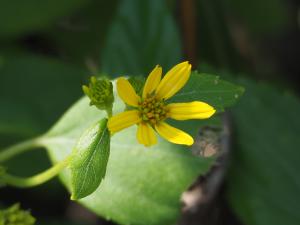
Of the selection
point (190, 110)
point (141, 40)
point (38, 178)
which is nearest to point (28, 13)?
point (141, 40)

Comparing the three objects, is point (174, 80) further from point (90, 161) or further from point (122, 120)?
point (90, 161)

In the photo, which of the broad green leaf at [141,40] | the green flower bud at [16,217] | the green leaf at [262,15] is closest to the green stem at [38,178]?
the green flower bud at [16,217]

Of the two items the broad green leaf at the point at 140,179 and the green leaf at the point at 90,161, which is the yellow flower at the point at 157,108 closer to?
the green leaf at the point at 90,161

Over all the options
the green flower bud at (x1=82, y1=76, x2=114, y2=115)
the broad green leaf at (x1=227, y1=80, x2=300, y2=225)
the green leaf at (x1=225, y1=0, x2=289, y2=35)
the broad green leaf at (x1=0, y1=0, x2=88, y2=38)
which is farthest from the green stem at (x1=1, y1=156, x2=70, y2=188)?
the green leaf at (x1=225, y1=0, x2=289, y2=35)

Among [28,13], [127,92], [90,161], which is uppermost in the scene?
[127,92]

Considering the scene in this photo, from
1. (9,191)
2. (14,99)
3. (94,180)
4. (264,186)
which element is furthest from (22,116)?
(94,180)

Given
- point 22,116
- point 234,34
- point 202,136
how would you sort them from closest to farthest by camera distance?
point 202,136 < point 22,116 < point 234,34

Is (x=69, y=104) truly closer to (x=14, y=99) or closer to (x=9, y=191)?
(x=14, y=99)

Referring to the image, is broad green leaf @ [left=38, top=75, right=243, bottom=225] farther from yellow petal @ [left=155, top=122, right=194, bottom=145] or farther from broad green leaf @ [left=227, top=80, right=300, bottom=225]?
broad green leaf @ [left=227, top=80, right=300, bottom=225]
